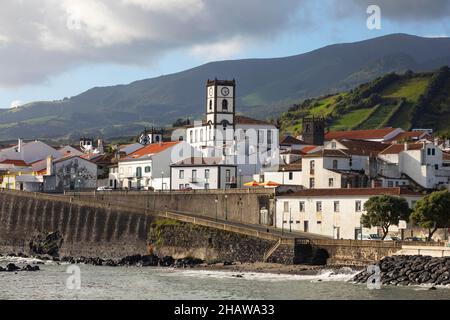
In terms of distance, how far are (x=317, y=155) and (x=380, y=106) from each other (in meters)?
81.2

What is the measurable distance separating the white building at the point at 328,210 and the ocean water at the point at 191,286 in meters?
10.8

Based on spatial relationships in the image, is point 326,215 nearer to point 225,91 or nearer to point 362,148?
point 362,148

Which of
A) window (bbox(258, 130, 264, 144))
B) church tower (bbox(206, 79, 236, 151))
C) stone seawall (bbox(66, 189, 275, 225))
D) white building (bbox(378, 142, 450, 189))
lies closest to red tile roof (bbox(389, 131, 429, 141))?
window (bbox(258, 130, 264, 144))

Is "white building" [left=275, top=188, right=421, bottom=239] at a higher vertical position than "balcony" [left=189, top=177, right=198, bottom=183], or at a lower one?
lower

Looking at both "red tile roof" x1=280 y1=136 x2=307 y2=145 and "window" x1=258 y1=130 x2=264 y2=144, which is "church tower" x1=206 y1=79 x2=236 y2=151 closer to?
"window" x1=258 y1=130 x2=264 y2=144

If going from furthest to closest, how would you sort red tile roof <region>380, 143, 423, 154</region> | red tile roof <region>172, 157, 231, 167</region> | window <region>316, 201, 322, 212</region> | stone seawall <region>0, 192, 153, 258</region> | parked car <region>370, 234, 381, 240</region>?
1. red tile roof <region>172, 157, 231, 167</region>
2. red tile roof <region>380, 143, 423, 154</region>
3. stone seawall <region>0, 192, 153, 258</region>
4. window <region>316, 201, 322, 212</region>
5. parked car <region>370, 234, 381, 240</region>

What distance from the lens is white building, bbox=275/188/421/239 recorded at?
7369 cm

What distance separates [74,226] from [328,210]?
80.8 feet

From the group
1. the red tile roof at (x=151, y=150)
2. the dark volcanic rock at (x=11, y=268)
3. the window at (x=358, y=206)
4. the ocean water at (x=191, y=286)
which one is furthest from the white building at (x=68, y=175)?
the window at (x=358, y=206)

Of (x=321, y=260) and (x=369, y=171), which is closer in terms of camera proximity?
(x=321, y=260)

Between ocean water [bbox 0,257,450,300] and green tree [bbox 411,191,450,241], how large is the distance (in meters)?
7.51
